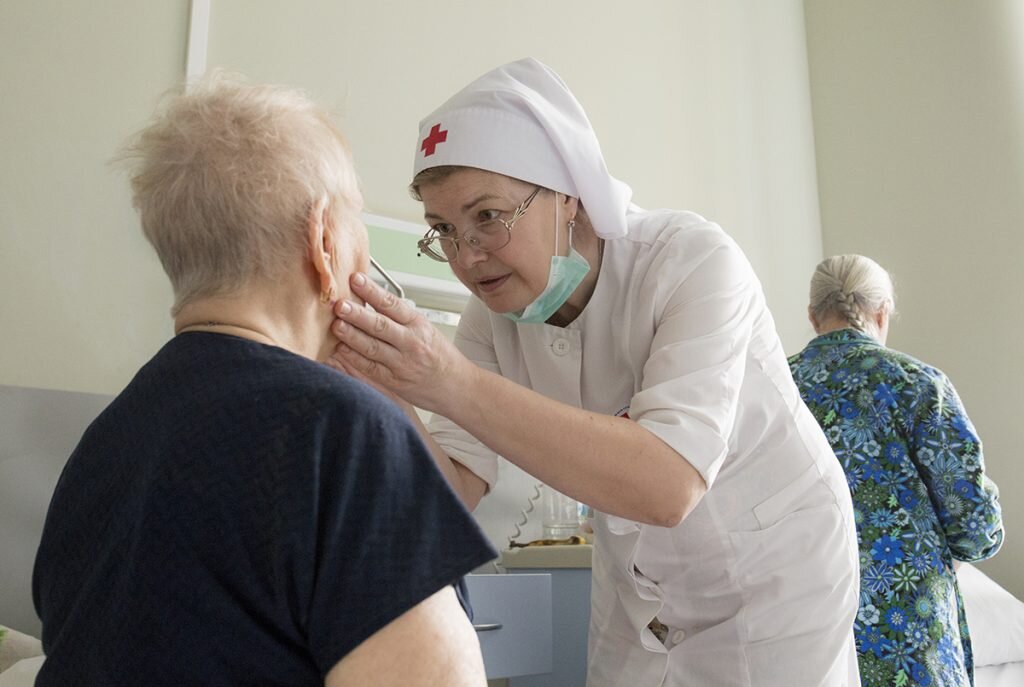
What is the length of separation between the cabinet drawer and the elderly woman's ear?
1.47m

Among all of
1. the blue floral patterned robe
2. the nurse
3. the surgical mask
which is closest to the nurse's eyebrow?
the nurse

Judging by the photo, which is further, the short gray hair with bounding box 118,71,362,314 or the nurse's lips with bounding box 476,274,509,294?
the nurse's lips with bounding box 476,274,509,294

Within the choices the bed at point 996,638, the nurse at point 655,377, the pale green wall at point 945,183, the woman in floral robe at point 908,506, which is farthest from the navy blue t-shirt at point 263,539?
the pale green wall at point 945,183

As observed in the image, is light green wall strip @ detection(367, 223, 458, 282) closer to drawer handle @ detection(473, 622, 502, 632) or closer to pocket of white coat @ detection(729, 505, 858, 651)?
drawer handle @ detection(473, 622, 502, 632)

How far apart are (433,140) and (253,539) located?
915mm

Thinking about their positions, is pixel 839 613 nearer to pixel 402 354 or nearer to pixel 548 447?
pixel 548 447

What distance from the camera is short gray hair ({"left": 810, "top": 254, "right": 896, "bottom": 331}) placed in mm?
2867

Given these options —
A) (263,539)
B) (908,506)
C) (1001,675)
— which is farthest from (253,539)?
(1001,675)

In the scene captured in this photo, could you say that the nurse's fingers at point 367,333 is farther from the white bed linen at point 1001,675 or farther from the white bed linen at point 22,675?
the white bed linen at point 1001,675

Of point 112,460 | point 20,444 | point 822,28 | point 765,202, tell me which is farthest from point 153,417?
point 822,28

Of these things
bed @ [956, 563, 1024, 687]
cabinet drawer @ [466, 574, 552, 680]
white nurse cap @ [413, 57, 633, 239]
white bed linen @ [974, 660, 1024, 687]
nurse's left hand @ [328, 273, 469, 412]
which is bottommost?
white bed linen @ [974, 660, 1024, 687]

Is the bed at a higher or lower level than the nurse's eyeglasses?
lower

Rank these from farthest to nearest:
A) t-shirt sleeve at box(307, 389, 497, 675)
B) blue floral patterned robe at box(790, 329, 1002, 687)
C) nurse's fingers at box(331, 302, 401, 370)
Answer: blue floral patterned robe at box(790, 329, 1002, 687)
nurse's fingers at box(331, 302, 401, 370)
t-shirt sleeve at box(307, 389, 497, 675)

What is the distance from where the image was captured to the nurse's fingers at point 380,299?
1157 millimetres
